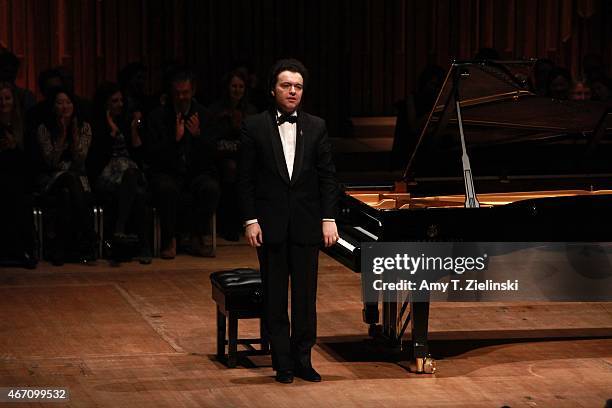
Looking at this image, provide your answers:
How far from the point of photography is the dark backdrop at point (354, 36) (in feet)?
37.0

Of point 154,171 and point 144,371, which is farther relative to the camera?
point 154,171

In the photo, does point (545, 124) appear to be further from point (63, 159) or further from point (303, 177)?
point (63, 159)

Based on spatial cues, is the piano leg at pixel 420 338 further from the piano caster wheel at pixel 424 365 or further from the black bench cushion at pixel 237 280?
the black bench cushion at pixel 237 280

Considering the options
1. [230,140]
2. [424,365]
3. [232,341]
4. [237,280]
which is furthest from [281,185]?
[230,140]

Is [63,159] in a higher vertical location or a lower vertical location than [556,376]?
higher

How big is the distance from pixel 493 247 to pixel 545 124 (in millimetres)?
1336

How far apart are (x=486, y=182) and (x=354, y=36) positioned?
4504mm

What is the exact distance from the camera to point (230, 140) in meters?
9.49

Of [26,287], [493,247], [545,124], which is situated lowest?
[26,287]

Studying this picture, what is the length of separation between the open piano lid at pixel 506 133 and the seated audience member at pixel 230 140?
7.48ft

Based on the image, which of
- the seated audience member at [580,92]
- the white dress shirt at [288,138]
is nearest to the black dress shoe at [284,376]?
the white dress shirt at [288,138]

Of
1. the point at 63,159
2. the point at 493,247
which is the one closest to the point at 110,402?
the point at 493,247

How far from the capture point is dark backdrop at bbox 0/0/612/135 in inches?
444

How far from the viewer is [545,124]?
285 inches
